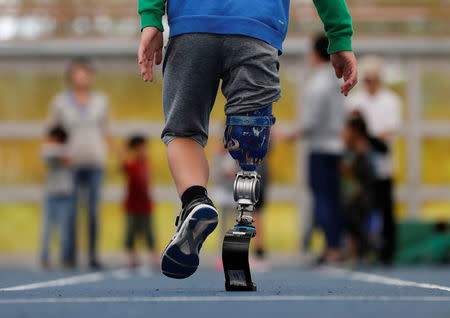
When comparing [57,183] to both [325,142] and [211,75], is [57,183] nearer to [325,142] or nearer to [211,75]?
[325,142]

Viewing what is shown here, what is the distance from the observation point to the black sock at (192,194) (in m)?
3.15

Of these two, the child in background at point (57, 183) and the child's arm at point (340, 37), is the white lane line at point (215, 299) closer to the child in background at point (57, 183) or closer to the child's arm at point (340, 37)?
the child's arm at point (340, 37)

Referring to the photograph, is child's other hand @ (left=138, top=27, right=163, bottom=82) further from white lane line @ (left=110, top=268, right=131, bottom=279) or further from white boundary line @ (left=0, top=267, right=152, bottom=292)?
white lane line @ (left=110, top=268, right=131, bottom=279)

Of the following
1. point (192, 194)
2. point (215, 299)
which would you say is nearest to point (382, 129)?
point (192, 194)

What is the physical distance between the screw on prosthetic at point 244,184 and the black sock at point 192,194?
0.13 m

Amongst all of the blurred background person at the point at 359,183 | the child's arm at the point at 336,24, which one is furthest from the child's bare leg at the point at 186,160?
the blurred background person at the point at 359,183

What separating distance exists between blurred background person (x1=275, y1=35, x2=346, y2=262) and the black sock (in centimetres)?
417

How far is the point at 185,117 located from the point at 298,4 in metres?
7.96

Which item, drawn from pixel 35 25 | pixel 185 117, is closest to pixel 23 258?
pixel 35 25

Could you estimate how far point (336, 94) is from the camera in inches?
299

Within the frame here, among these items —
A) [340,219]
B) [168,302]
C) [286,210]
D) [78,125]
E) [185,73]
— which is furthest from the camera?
[286,210]

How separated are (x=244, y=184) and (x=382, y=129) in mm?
4633

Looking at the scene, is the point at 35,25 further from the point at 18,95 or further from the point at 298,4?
the point at 298,4

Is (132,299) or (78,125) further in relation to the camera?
(78,125)
